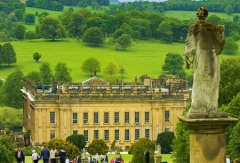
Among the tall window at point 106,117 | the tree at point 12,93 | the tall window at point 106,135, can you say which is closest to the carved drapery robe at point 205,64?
the tall window at point 106,117

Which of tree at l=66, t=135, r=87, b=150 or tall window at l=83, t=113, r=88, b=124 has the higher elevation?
tall window at l=83, t=113, r=88, b=124

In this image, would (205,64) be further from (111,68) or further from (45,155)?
(111,68)

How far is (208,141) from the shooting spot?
16.0 m

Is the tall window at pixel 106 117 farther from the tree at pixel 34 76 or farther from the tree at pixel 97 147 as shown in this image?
the tree at pixel 34 76

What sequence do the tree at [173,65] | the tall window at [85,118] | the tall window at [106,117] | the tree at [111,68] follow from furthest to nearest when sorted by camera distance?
the tree at [173,65] → the tree at [111,68] → the tall window at [106,117] → the tall window at [85,118]

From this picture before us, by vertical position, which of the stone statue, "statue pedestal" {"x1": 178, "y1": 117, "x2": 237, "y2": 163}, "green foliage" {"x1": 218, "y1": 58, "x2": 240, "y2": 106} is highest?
the stone statue

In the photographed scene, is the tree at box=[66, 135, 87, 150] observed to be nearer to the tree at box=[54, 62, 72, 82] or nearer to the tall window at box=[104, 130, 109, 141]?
the tall window at box=[104, 130, 109, 141]

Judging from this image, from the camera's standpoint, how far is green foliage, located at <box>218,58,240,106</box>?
59094 mm

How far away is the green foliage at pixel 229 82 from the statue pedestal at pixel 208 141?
40471 millimetres

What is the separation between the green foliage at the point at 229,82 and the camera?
2327 inches

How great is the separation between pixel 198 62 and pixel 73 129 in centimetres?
10793

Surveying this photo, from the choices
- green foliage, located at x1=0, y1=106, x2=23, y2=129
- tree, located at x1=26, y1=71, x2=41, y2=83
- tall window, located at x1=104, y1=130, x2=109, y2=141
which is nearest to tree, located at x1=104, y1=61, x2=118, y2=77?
tree, located at x1=26, y1=71, x2=41, y2=83

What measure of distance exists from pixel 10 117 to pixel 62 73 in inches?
1165

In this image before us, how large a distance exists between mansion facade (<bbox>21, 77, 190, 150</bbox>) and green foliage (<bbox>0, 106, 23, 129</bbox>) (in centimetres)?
3007
